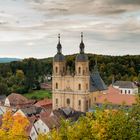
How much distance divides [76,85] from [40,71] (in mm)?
55510

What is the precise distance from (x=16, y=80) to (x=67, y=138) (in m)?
82.5

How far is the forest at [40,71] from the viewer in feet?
321

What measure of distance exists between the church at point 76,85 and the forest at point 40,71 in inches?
1183

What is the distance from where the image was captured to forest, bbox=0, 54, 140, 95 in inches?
3856

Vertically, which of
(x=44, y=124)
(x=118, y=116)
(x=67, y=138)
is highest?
(x=118, y=116)

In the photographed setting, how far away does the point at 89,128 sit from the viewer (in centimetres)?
1844

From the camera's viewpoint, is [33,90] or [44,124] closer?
[44,124]

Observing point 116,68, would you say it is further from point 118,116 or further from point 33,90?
point 118,116

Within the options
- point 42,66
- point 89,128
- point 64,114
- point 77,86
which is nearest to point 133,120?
point 89,128

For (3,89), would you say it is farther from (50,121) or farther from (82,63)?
(50,121)

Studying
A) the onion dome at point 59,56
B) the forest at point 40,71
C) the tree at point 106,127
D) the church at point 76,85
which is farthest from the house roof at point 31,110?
the tree at point 106,127

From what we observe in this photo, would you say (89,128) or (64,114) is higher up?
(89,128)

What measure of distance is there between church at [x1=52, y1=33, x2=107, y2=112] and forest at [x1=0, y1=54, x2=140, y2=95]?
1183 inches

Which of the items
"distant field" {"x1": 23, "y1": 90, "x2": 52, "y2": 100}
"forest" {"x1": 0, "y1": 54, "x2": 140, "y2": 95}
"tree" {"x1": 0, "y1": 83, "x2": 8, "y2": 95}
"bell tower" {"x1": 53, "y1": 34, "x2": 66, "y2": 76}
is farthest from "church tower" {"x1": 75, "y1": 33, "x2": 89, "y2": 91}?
"tree" {"x1": 0, "y1": 83, "x2": 8, "y2": 95}
